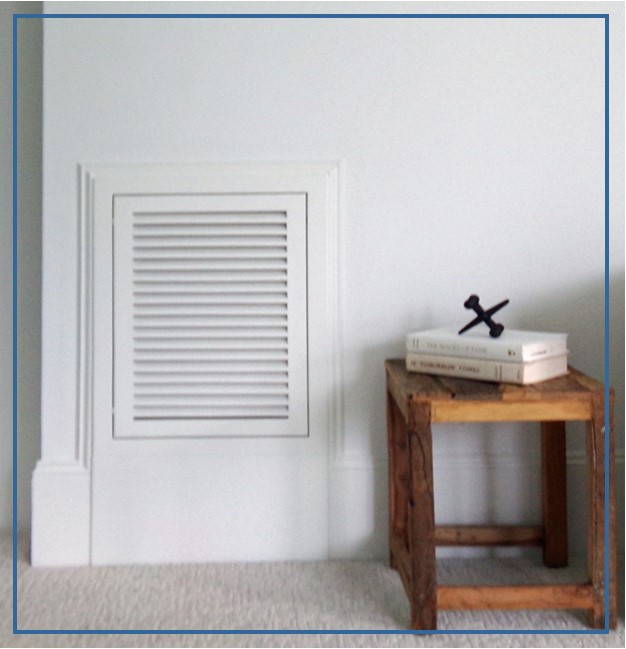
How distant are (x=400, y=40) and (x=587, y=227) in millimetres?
586

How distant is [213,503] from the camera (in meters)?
1.73

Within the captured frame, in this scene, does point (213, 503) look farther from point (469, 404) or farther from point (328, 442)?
point (469, 404)

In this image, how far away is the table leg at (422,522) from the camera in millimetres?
1330

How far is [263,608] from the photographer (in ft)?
4.89

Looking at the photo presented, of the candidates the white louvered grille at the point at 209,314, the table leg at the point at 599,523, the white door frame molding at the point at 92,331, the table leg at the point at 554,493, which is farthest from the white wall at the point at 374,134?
the table leg at the point at 599,523

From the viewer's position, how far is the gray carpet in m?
1.37

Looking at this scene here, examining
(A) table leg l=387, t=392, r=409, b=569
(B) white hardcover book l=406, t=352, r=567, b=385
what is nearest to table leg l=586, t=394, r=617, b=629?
(B) white hardcover book l=406, t=352, r=567, b=385

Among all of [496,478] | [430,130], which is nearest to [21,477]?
[496,478]

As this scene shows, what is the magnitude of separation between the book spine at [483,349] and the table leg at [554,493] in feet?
0.82

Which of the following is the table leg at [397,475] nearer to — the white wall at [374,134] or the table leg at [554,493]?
the white wall at [374,134]

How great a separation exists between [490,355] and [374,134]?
58 cm

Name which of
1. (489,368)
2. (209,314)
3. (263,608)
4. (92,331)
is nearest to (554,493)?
(489,368)

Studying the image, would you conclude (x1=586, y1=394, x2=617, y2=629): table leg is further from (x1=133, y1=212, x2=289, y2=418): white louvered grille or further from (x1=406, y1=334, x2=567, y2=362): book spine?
(x1=133, y1=212, x2=289, y2=418): white louvered grille

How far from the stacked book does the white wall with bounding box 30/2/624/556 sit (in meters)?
0.21
